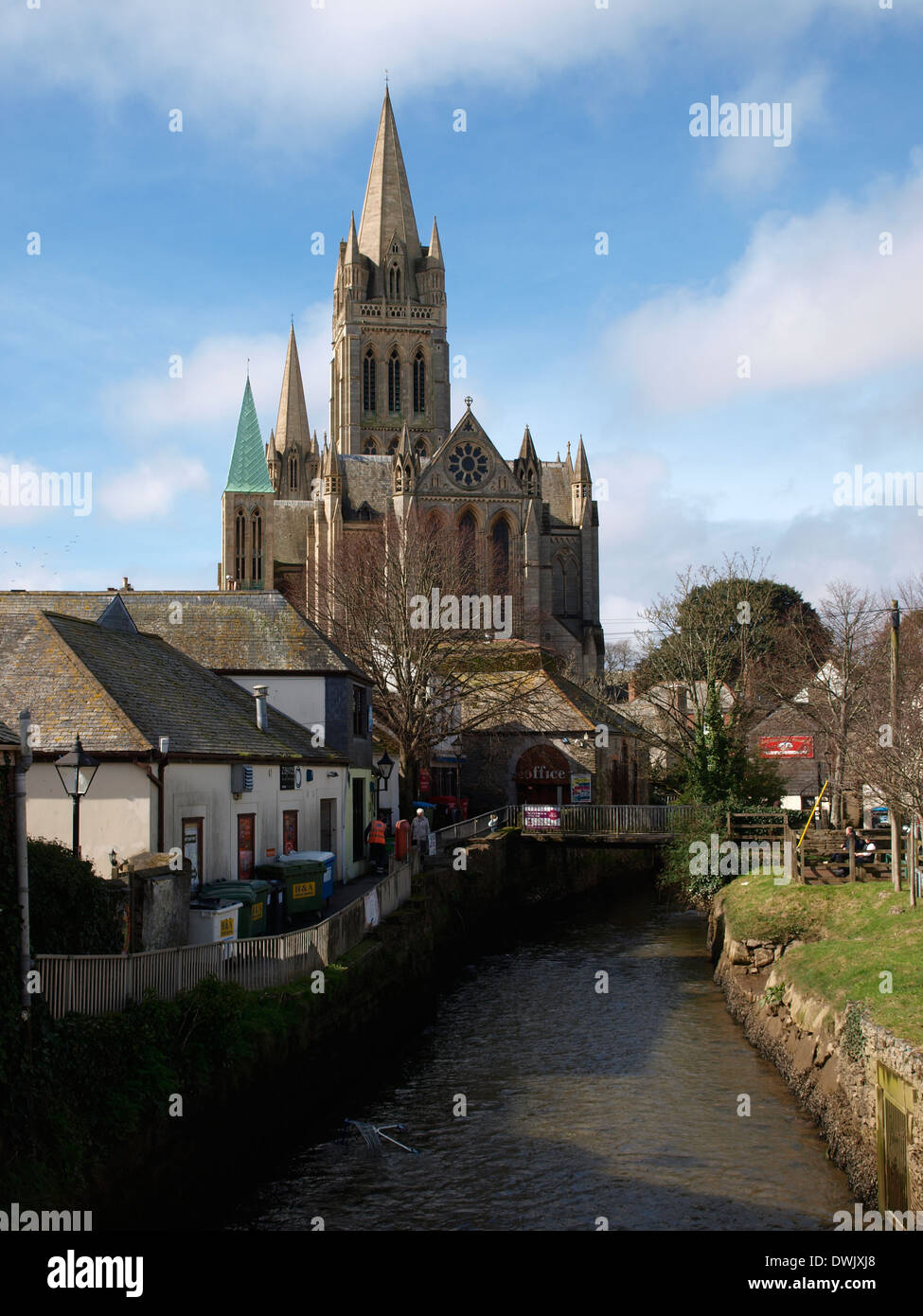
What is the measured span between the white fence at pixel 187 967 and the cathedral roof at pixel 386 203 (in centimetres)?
9245

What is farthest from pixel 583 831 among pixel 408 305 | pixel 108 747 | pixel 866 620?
pixel 408 305

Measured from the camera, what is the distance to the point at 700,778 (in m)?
36.7

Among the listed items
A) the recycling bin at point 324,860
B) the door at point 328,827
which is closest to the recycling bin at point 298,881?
the recycling bin at point 324,860

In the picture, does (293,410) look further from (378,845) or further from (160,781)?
(160,781)

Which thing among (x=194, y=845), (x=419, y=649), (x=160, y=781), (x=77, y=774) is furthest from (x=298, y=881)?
(x=419, y=649)

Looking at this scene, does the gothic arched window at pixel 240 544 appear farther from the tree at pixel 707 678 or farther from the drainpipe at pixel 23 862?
the drainpipe at pixel 23 862

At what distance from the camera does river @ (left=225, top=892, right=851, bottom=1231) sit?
12875 millimetres

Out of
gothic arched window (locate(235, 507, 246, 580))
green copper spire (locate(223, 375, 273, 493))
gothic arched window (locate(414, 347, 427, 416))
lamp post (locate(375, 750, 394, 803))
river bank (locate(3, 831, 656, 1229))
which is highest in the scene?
gothic arched window (locate(414, 347, 427, 416))

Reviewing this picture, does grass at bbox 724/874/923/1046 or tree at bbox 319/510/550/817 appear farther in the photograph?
tree at bbox 319/510/550/817

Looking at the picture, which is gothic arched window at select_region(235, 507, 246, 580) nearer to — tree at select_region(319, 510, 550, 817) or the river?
tree at select_region(319, 510, 550, 817)

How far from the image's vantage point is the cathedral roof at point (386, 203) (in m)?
103

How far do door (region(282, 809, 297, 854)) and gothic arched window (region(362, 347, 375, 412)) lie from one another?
260 ft

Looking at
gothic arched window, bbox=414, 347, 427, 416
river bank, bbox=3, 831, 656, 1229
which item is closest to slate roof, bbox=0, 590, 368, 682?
river bank, bbox=3, 831, 656, 1229
